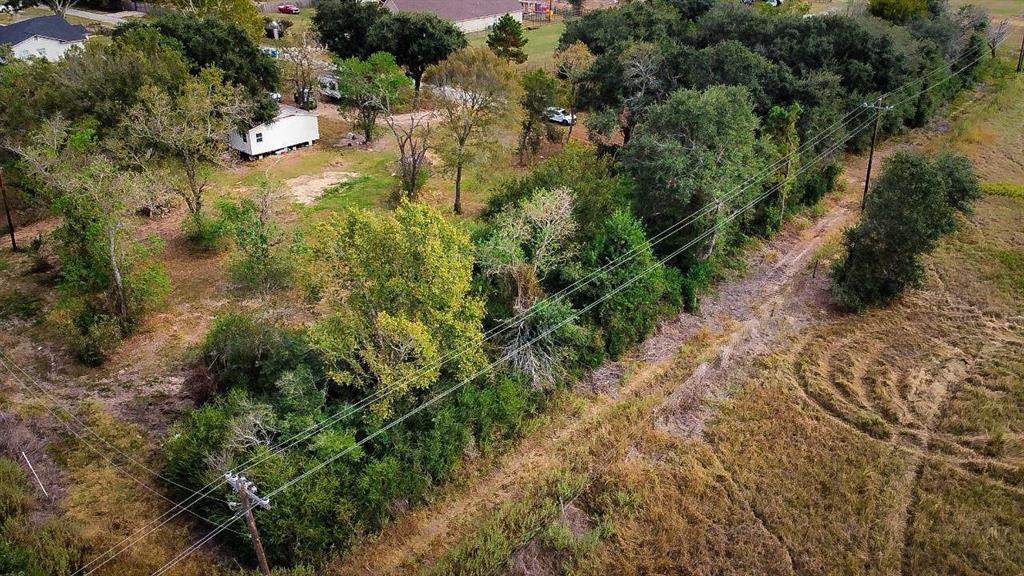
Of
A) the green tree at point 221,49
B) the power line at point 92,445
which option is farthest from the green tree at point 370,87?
the power line at point 92,445

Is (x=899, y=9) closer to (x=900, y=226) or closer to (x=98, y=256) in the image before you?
(x=900, y=226)

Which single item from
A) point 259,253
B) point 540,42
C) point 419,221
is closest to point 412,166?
point 259,253

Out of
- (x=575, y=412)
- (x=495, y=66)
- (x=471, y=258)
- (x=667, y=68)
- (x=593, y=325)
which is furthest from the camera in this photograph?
(x=667, y=68)

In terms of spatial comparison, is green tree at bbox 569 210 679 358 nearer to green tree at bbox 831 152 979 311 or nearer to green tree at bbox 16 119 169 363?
green tree at bbox 831 152 979 311

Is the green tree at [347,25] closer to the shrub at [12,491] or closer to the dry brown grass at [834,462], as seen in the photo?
the dry brown grass at [834,462]

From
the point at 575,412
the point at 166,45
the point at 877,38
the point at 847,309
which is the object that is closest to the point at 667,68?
the point at 877,38

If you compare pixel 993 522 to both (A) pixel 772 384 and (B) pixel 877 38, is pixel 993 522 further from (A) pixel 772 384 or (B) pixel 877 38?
(B) pixel 877 38

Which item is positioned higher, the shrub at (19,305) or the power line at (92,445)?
the shrub at (19,305)

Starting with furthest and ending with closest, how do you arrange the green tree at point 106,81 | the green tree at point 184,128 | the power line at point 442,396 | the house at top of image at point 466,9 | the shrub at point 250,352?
the house at top of image at point 466,9
the green tree at point 106,81
the green tree at point 184,128
the shrub at point 250,352
the power line at point 442,396
